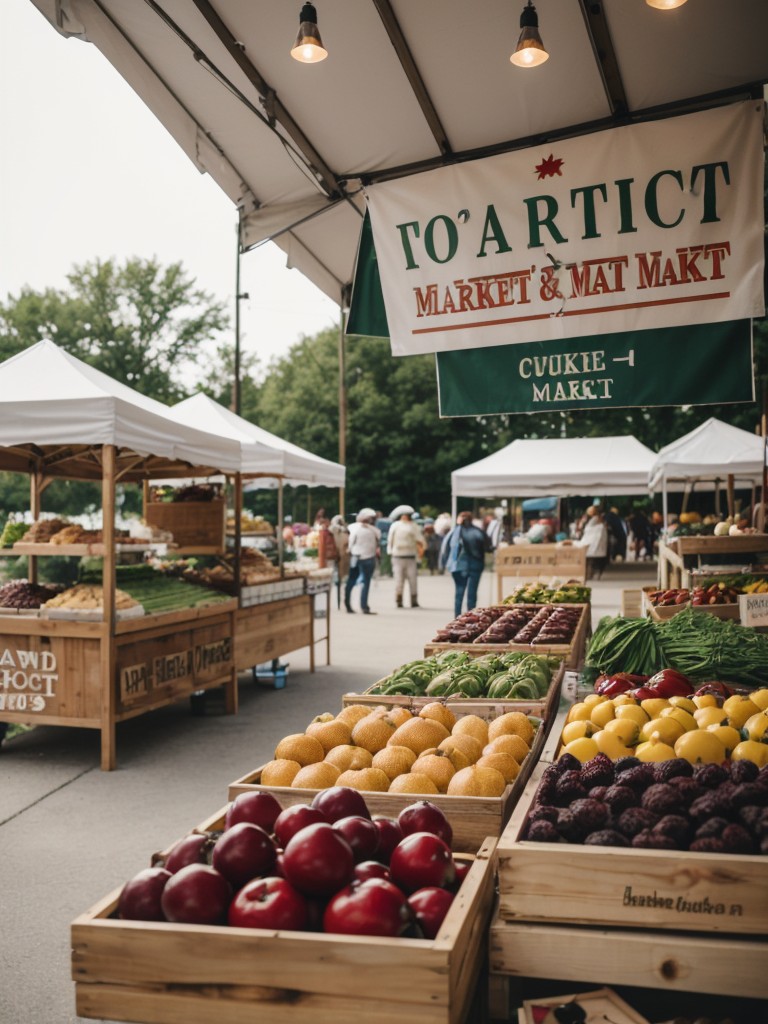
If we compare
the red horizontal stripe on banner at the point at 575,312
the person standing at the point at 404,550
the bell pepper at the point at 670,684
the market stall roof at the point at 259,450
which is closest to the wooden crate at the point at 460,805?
the bell pepper at the point at 670,684

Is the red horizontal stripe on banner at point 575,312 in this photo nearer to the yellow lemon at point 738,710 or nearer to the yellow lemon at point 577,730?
the yellow lemon at point 738,710

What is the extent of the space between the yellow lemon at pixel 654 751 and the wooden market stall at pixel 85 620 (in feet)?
15.2

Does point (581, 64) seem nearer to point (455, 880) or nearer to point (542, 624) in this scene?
point (455, 880)

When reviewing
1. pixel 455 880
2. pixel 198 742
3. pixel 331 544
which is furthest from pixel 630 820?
pixel 331 544

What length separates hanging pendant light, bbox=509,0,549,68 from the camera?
127 inches

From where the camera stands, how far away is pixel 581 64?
363 cm

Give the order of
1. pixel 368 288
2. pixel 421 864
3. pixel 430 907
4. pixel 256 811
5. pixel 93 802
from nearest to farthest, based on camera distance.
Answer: pixel 430 907 → pixel 421 864 → pixel 256 811 → pixel 368 288 → pixel 93 802

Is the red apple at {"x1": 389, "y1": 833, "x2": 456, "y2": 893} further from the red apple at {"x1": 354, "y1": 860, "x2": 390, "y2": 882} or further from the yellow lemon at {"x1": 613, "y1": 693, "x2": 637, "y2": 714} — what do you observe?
the yellow lemon at {"x1": 613, "y1": 693, "x2": 637, "y2": 714}

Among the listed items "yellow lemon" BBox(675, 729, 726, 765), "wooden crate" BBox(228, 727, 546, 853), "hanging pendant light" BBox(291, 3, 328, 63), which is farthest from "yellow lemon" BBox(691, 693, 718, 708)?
"hanging pendant light" BBox(291, 3, 328, 63)

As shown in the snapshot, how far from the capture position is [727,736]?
124 inches

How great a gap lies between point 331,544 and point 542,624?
1236cm

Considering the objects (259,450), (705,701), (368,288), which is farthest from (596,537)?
(705,701)

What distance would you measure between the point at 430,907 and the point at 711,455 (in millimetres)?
14109

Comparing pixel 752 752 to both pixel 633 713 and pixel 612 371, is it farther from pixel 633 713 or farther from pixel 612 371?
pixel 612 371
